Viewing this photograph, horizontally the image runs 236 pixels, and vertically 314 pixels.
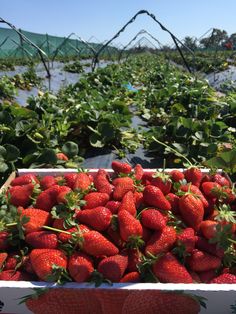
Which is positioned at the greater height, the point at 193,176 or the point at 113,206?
the point at 193,176

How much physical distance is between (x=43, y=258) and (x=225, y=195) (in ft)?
3.30

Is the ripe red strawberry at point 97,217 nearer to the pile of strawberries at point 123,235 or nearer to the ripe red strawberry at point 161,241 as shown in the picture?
the pile of strawberries at point 123,235

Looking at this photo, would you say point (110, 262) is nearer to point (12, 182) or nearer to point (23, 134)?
point (12, 182)

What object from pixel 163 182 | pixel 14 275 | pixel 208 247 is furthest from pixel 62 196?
pixel 208 247

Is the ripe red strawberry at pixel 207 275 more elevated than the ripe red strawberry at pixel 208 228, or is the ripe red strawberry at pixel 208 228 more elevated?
the ripe red strawberry at pixel 208 228

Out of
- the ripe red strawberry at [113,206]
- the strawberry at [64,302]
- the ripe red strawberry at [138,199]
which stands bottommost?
the strawberry at [64,302]

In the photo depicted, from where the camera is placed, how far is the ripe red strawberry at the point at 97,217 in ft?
5.81

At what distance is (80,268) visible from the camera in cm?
162

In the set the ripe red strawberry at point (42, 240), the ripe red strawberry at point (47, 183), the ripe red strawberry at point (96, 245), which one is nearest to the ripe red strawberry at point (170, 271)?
the ripe red strawberry at point (96, 245)

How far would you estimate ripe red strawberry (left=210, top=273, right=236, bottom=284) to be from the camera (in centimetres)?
166

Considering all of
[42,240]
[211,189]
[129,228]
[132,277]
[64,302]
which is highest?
[211,189]

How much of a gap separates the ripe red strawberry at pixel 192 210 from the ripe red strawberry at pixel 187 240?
97 mm

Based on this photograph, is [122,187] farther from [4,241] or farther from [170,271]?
[4,241]

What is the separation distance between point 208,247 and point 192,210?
19 centimetres
